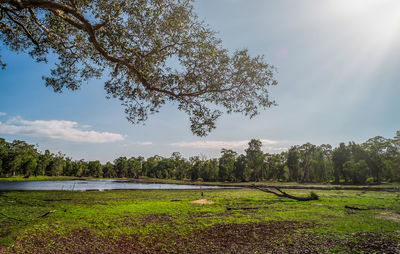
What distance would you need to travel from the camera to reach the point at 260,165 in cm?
8850

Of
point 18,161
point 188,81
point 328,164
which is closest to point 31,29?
point 188,81

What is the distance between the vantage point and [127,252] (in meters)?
7.95

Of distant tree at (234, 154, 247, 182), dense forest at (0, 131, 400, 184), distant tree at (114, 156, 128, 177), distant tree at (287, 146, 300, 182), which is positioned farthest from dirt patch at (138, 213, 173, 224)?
distant tree at (114, 156, 128, 177)

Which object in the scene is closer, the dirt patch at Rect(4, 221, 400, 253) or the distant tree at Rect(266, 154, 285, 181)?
the dirt patch at Rect(4, 221, 400, 253)

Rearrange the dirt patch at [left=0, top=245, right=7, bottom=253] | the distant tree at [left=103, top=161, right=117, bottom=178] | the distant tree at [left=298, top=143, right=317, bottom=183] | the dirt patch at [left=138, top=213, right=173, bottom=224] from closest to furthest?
the dirt patch at [left=0, top=245, right=7, bottom=253] < the dirt patch at [left=138, top=213, right=173, bottom=224] < the distant tree at [left=298, top=143, right=317, bottom=183] < the distant tree at [left=103, top=161, right=117, bottom=178]

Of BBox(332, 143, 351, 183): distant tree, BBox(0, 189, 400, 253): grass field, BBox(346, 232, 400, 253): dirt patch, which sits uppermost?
BBox(332, 143, 351, 183): distant tree

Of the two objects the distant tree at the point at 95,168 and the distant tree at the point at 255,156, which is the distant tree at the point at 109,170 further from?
the distant tree at the point at 255,156

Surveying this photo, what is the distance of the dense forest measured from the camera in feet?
213

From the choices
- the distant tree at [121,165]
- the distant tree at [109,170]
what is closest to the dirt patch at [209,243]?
the distant tree at [121,165]

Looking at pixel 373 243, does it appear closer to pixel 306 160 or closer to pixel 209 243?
pixel 209 243

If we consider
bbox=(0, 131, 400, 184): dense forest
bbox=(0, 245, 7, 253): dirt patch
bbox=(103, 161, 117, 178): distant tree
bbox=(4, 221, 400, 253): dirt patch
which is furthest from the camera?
bbox=(103, 161, 117, 178): distant tree

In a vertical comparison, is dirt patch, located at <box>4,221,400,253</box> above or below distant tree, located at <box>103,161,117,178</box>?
above

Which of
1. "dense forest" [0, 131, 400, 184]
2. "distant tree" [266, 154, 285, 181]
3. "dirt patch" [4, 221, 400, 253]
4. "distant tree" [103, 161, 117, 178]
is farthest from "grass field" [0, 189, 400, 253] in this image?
"distant tree" [103, 161, 117, 178]

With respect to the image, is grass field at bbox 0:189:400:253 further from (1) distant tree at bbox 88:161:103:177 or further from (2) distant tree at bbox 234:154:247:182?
(1) distant tree at bbox 88:161:103:177
